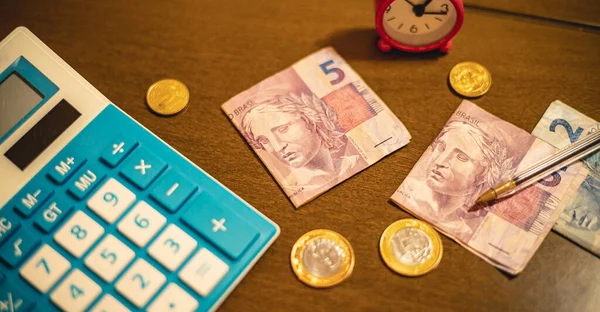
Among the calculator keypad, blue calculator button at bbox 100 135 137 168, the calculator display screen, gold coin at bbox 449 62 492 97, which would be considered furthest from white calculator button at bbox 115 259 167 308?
gold coin at bbox 449 62 492 97

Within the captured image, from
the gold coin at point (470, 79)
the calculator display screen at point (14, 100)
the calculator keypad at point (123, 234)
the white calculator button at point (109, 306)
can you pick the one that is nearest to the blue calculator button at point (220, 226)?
the calculator keypad at point (123, 234)

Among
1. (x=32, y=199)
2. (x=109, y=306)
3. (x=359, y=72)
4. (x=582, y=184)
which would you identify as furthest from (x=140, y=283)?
(x=582, y=184)

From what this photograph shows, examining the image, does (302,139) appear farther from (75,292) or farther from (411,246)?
(75,292)

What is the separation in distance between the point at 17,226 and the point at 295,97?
1.13 feet

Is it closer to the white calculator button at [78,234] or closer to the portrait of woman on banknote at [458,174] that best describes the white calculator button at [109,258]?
the white calculator button at [78,234]

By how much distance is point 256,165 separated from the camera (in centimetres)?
56

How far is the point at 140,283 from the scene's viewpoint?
466 millimetres

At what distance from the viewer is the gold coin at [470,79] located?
60cm

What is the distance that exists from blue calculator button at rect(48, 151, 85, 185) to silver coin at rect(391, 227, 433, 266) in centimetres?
36

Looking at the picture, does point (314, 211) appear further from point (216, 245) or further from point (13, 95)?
point (13, 95)

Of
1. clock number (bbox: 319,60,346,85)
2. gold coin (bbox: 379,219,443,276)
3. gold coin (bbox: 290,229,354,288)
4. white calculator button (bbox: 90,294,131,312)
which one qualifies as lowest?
white calculator button (bbox: 90,294,131,312)

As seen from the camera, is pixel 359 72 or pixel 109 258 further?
pixel 359 72

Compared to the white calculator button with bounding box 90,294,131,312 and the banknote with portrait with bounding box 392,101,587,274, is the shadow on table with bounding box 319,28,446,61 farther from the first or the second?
the white calculator button with bounding box 90,294,131,312

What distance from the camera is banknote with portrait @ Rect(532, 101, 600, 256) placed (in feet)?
1.71
